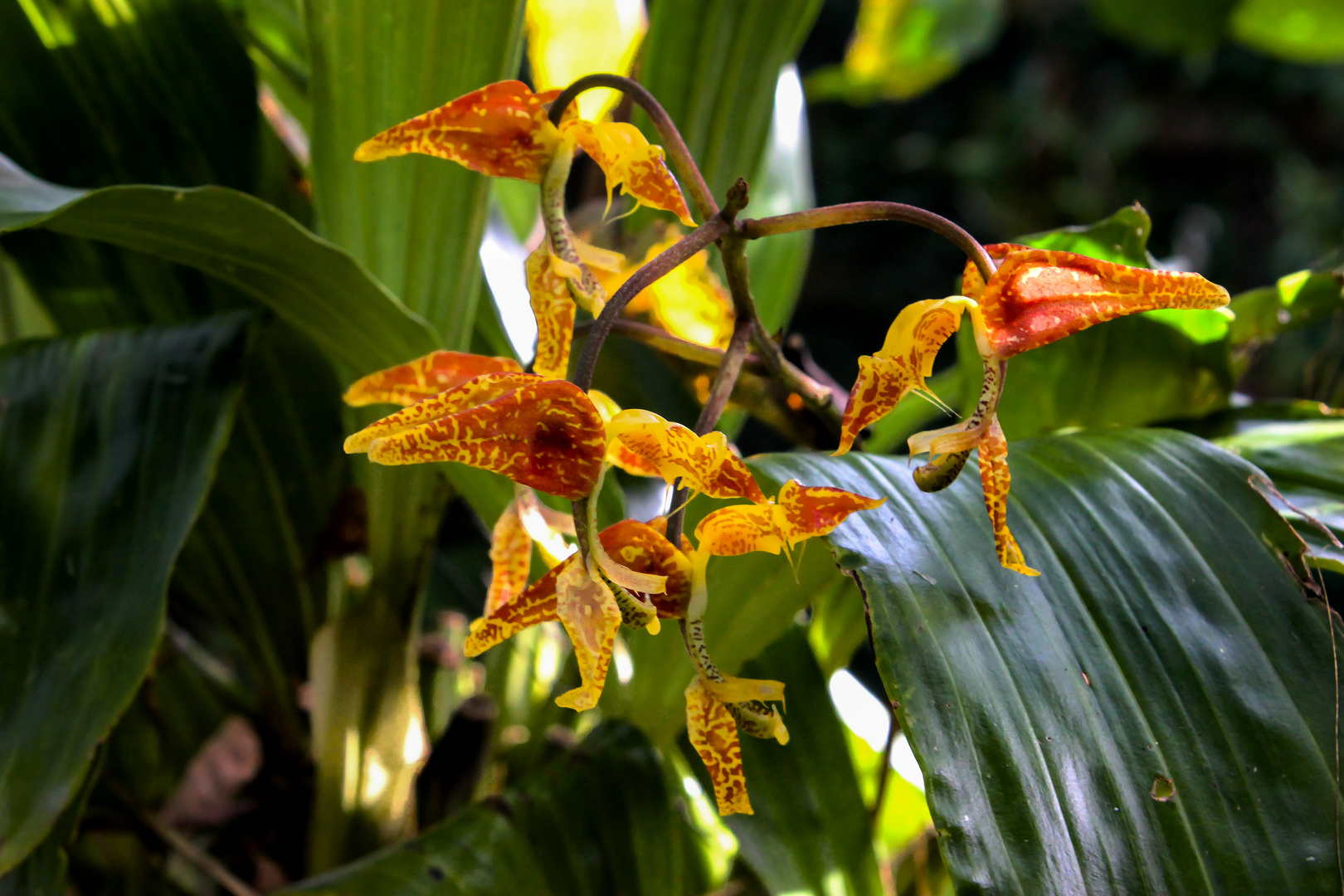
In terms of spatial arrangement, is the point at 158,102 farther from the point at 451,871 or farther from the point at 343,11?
the point at 451,871

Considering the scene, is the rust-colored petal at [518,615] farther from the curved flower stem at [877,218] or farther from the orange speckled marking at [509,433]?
the curved flower stem at [877,218]

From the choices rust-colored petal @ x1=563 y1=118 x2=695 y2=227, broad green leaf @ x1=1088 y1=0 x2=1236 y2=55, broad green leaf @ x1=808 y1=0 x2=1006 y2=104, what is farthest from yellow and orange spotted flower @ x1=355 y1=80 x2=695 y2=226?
broad green leaf @ x1=1088 y1=0 x2=1236 y2=55

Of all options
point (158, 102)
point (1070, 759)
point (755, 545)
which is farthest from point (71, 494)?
point (1070, 759)

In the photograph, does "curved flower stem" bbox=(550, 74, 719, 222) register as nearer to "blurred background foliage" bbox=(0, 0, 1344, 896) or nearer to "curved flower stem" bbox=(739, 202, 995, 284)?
"curved flower stem" bbox=(739, 202, 995, 284)

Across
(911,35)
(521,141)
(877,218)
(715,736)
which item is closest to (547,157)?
(521,141)

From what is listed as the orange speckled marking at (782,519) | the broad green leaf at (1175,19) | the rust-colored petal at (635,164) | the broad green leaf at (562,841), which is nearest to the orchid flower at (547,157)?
the rust-colored petal at (635,164)
